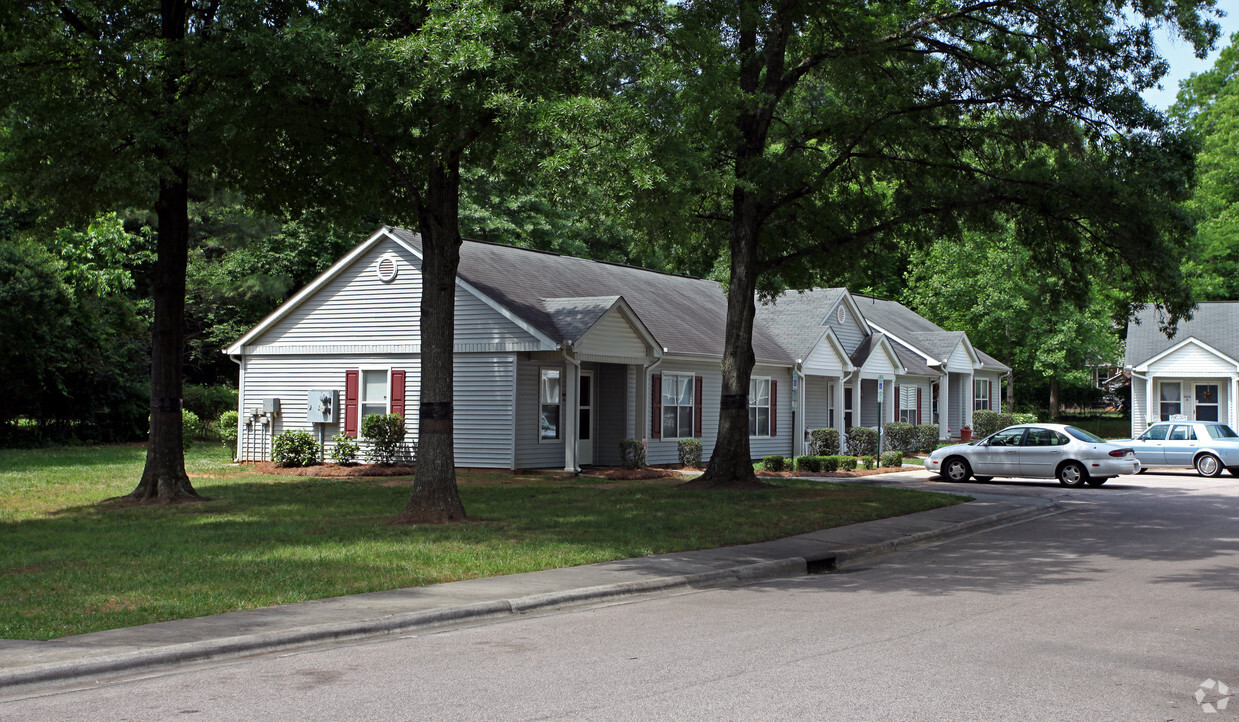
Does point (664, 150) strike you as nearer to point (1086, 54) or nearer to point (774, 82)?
point (774, 82)

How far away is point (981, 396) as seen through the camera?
47438 mm

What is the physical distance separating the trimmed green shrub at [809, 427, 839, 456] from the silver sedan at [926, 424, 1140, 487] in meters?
6.47

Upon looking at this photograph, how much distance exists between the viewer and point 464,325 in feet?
83.3

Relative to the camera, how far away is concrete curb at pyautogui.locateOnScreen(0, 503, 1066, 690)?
739 cm

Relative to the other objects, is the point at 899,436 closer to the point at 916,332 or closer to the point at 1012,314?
the point at 916,332

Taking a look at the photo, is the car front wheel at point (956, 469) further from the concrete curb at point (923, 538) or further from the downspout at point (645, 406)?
the downspout at point (645, 406)

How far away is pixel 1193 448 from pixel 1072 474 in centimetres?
644

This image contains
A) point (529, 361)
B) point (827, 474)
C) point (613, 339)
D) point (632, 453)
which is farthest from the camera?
point (827, 474)

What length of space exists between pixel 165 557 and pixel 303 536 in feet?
6.80

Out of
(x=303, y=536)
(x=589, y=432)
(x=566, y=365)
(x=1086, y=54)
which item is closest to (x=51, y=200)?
(x=303, y=536)

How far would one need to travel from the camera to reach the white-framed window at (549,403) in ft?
83.1

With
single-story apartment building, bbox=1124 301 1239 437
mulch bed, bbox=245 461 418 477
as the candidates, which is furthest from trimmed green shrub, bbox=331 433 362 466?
single-story apartment building, bbox=1124 301 1239 437

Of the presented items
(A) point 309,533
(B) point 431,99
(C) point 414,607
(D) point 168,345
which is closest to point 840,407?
(D) point 168,345

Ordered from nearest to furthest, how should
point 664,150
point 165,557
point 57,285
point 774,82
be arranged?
point 165,557, point 664,150, point 774,82, point 57,285
